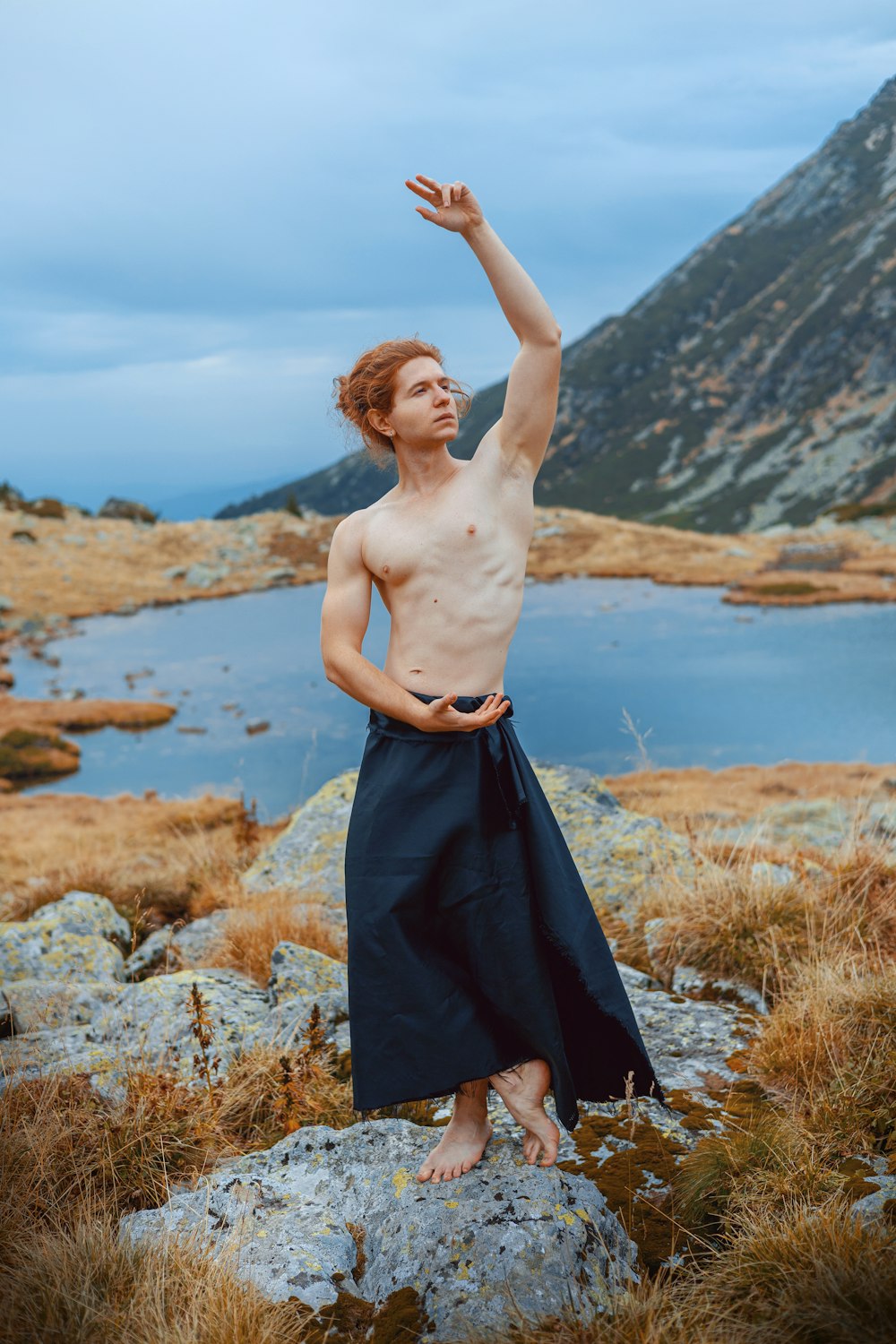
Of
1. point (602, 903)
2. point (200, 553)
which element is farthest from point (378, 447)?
point (200, 553)

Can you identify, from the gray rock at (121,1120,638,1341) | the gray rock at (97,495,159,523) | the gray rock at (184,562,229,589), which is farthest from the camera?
the gray rock at (97,495,159,523)

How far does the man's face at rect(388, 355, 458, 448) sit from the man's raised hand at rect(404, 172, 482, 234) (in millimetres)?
401

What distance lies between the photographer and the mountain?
84.2 m

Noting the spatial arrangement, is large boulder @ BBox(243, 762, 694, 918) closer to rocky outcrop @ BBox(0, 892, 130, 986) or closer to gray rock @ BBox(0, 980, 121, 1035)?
rocky outcrop @ BBox(0, 892, 130, 986)

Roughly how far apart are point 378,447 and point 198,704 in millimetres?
17646

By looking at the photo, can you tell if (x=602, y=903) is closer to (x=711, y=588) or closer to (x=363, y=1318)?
(x=363, y=1318)

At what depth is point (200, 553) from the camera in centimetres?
3728

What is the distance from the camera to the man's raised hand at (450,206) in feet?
9.27

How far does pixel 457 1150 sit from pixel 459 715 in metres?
1.42

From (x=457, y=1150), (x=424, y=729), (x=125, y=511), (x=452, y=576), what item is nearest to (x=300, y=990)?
(x=457, y=1150)

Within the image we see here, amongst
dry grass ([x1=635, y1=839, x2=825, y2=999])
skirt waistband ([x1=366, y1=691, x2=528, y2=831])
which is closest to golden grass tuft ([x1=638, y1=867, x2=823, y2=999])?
dry grass ([x1=635, y1=839, x2=825, y2=999])

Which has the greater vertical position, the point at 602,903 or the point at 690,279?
the point at 690,279

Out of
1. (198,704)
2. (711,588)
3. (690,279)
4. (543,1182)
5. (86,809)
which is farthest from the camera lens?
(690,279)

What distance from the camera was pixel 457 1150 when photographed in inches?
118
